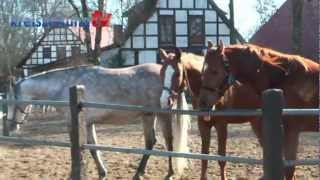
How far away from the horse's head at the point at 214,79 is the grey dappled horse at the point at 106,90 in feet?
8.94

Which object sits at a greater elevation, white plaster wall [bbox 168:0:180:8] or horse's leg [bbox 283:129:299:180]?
white plaster wall [bbox 168:0:180:8]

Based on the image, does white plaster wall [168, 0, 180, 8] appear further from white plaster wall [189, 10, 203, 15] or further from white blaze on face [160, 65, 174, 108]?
white blaze on face [160, 65, 174, 108]

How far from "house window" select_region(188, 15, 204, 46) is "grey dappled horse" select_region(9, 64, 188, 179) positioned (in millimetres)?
29546

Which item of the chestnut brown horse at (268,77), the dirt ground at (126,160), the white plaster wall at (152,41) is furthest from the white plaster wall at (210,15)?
the chestnut brown horse at (268,77)

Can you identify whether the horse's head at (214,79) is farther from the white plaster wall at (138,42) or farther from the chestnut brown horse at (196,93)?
the white plaster wall at (138,42)

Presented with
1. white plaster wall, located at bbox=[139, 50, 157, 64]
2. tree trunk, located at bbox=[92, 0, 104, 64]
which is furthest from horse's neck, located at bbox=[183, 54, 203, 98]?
white plaster wall, located at bbox=[139, 50, 157, 64]

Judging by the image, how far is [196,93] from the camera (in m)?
6.65

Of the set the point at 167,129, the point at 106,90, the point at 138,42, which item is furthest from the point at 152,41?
the point at 167,129

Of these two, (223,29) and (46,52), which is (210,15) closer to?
(223,29)

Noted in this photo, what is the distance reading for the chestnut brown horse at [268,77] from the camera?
480cm

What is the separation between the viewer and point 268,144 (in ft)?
11.4

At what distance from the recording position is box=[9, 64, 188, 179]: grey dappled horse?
756 centimetres

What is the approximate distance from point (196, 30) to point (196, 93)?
31.2 m

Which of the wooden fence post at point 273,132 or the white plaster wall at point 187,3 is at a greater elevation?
the white plaster wall at point 187,3
